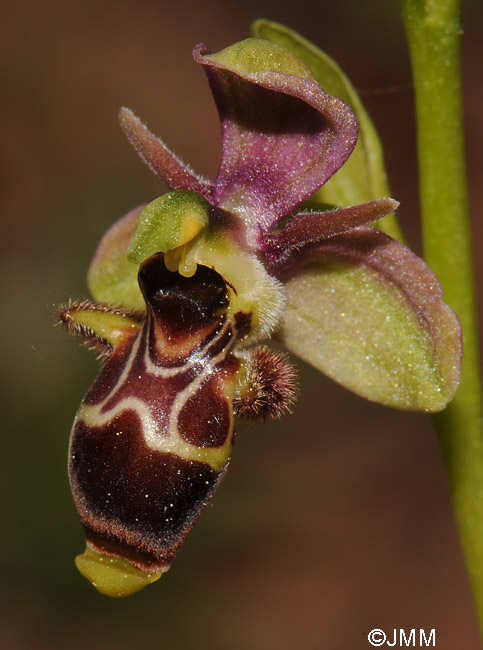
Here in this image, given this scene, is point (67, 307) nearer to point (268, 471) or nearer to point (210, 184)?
point (210, 184)

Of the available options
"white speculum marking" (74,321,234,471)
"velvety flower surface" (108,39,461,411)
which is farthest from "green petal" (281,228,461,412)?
"white speculum marking" (74,321,234,471)

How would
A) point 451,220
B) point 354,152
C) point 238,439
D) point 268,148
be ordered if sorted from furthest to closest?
point 238,439, point 354,152, point 451,220, point 268,148

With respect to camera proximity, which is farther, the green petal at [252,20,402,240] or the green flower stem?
the green petal at [252,20,402,240]

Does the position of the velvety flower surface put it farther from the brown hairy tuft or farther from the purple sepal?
the brown hairy tuft

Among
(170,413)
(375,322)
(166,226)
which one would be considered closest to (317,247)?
(375,322)

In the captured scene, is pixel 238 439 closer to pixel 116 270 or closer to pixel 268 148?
pixel 116 270

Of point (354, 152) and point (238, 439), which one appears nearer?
point (354, 152)
